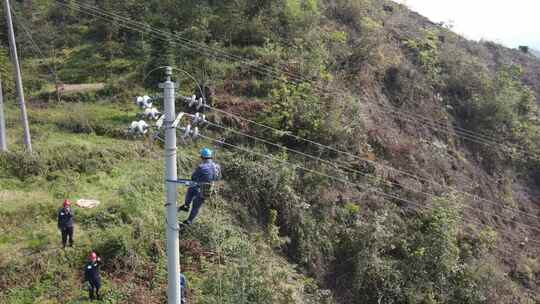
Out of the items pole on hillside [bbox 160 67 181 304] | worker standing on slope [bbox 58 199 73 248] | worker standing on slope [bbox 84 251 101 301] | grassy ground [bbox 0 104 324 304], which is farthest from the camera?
worker standing on slope [bbox 58 199 73 248]

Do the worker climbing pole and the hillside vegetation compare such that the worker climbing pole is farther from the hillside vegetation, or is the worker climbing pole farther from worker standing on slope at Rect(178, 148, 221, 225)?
the hillside vegetation

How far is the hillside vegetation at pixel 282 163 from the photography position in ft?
35.3

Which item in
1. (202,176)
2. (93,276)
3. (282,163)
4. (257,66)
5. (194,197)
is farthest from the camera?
(257,66)

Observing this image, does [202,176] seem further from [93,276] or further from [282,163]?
[282,163]

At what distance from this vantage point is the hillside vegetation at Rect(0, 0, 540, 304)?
10.8 metres

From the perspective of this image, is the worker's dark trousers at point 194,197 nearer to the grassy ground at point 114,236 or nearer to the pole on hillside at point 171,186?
the pole on hillside at point 171,186

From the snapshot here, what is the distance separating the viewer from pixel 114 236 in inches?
411

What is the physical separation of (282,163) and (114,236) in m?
6.67

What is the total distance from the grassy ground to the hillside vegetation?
5cm

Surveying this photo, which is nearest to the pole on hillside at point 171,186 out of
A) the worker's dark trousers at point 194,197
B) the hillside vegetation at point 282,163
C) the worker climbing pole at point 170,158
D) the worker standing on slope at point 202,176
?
the worker climbing pole at point 170,158

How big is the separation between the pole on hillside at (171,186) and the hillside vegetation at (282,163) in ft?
12.8

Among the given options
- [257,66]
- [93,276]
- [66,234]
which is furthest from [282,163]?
[93,276]

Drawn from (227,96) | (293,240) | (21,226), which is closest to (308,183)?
(293,240)

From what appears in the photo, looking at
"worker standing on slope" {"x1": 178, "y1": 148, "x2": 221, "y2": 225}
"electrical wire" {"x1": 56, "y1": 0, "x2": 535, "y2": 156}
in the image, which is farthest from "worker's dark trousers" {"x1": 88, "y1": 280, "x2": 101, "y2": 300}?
"electrical wire" {"x1": 56, "y1": 0, "x2": 535, "y2": 156}
